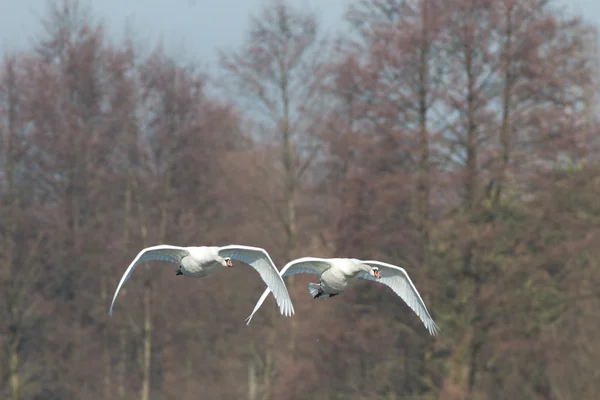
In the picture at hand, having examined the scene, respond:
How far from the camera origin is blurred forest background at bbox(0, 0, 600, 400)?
98.4ft

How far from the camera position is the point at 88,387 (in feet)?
135

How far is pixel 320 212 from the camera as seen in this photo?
37625 mm

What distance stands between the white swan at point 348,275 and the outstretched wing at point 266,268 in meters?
0.17

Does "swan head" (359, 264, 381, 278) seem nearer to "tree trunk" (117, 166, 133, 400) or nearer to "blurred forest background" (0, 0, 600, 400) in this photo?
"blurred forest background" (0, 0, 600, 400)

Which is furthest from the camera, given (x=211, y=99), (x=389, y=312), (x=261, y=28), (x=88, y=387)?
(x=211, y=99)

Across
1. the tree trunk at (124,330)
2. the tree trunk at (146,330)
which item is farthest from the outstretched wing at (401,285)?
the tree trunk at (124,330)

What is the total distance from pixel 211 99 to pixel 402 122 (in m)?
17.4

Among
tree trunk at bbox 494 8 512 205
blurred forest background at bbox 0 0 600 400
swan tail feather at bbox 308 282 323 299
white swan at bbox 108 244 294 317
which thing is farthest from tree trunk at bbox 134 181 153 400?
white swan at bbox 108 244 294 317

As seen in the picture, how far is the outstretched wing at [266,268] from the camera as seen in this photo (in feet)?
53.6

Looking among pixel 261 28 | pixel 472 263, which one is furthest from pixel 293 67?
pixel 472 263

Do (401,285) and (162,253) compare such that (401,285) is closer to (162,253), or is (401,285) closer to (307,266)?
(307,266)

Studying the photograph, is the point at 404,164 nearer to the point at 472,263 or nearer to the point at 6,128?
the point at 472,263

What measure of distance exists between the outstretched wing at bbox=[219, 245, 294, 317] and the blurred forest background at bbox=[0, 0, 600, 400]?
12.9 metres

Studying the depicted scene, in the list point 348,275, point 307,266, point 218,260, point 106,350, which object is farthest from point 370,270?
point 106,350
